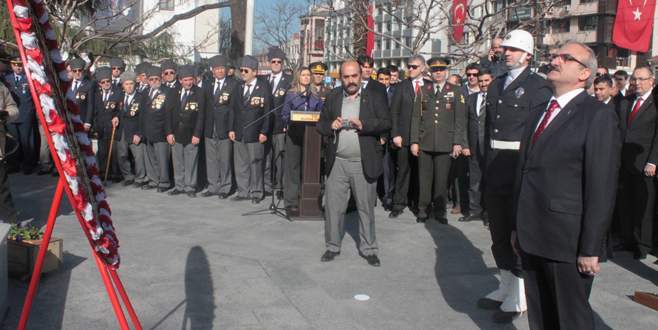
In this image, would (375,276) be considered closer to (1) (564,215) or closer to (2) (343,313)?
(2) (343,313)

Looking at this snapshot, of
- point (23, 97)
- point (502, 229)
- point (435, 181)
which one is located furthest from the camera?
point (23, 97)

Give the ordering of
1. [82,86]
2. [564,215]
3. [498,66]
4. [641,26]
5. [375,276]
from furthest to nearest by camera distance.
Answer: [641,26] < [82,86] < [498,66] < [375,276] < [564,215]

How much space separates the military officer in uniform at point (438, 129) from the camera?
959cm

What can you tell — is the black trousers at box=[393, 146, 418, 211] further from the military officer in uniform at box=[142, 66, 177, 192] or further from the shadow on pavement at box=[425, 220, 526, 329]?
the military officer in uniform at box=[142, 66, 177, 192]

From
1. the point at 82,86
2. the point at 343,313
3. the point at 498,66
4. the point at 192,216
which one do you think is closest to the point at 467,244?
the point at 498,66

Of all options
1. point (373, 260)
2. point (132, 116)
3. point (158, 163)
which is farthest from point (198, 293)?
point (132, 116)

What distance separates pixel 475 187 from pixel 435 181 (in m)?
0.61

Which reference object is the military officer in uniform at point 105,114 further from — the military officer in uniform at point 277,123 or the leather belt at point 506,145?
the leather belt at point 506,145

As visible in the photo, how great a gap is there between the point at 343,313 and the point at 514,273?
1.37 metres

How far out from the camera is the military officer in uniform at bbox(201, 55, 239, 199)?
11.3 metres

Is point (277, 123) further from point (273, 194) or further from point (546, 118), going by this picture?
point (546, 118)

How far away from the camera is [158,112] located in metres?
11.8

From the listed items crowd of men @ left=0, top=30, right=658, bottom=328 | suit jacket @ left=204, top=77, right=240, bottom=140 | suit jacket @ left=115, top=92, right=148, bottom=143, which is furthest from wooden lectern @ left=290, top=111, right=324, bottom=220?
suit jacket @ left=115, top=92, right=148, bottom=143

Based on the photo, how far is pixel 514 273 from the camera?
5.58m
